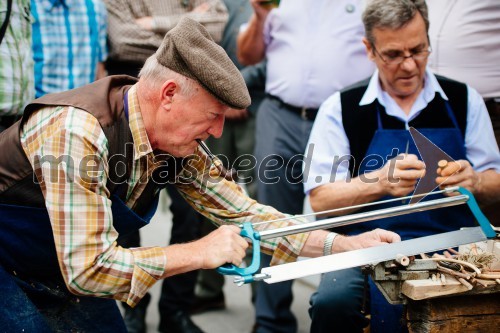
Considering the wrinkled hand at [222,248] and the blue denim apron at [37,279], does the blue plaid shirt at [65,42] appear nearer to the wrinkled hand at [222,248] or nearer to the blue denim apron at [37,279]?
the blue denim apron at [37,279]

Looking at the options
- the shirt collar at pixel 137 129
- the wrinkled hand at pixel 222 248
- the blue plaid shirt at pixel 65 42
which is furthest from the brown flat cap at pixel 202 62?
the blue plaid shirt at pixel 65 42

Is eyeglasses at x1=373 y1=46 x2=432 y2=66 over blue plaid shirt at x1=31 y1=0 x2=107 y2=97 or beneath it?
over

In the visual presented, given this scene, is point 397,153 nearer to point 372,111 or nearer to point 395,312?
point 372,111

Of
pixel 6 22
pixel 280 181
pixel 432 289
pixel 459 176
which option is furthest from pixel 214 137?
pixel 432 289

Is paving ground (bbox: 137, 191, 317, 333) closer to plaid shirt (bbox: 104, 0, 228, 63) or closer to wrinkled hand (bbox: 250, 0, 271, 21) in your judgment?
plaid shirt (bbox: 104, 0, 228, 63)

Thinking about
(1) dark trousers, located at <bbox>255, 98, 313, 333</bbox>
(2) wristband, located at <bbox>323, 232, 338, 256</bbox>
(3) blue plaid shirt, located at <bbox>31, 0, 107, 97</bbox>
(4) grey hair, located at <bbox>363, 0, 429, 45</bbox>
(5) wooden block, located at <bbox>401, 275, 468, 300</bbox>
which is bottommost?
(1) dark trousers, located at <bbox>255, 98, 313, 333</bbox>

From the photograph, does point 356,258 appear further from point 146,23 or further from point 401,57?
point 146,23

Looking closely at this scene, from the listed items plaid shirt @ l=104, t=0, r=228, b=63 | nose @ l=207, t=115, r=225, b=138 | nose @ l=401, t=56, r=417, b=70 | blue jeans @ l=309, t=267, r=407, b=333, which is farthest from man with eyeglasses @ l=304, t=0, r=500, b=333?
plaid shirt @ l=104, t=0, r=228, b=63

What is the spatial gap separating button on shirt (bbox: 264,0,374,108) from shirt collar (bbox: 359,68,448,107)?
0.62 meters

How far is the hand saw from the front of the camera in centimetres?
224

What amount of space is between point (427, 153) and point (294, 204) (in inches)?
44.2

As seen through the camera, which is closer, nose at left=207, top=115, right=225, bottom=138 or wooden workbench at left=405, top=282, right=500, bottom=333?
wooden workbench at left=405, top=282, right=500, bottom=333

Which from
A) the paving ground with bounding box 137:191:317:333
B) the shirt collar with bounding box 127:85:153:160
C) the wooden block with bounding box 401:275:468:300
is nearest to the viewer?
the wooden block with bounding box 401:275:468:300

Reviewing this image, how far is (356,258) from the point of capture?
230cm
